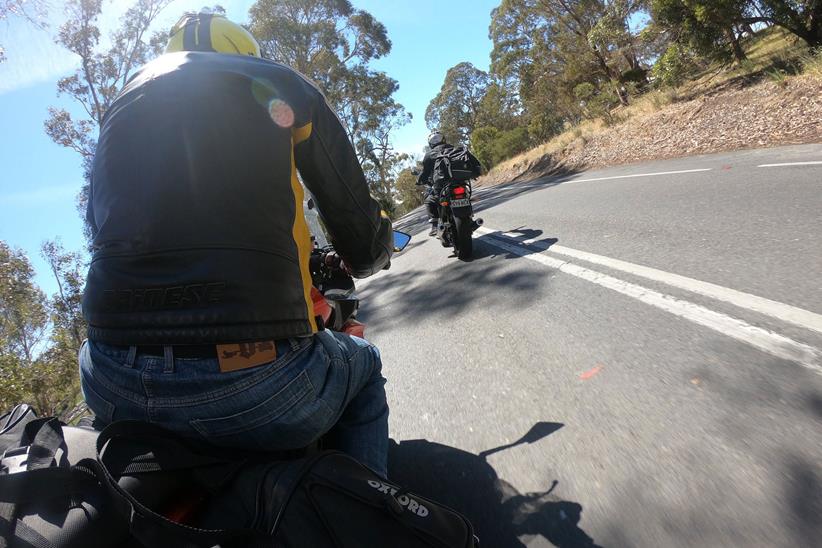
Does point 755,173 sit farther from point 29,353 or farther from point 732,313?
point 29,353

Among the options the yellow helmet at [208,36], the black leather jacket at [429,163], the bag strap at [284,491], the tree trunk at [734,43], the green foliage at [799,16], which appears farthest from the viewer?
the tree trunk at [734,43]

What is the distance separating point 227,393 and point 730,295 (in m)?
2.98

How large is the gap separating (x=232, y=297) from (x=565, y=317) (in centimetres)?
263

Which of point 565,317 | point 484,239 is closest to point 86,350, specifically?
point 565,317

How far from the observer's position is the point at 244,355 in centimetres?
119

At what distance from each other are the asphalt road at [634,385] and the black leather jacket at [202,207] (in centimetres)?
117

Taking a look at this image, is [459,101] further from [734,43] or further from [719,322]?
[719,322]

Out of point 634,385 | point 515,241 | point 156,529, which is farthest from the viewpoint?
point 515,241

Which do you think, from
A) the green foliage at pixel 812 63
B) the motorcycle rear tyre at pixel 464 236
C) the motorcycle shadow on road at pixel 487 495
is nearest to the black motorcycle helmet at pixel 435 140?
the motorcycle rear tyre at pixel 464 236

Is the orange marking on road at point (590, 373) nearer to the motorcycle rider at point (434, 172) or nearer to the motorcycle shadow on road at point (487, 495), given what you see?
the motorcycle shadow on road at point (487, 495)

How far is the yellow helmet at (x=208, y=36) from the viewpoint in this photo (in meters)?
1.79

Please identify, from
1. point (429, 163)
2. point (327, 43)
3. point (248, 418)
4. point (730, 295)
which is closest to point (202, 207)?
point (248, 418)

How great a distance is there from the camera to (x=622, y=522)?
Result: 1521mm

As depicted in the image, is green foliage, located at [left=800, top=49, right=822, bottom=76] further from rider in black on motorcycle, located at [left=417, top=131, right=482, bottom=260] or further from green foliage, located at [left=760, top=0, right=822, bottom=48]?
rider in black on motorcycle, located at [left=417, top=131, right=482, bottom=260]
